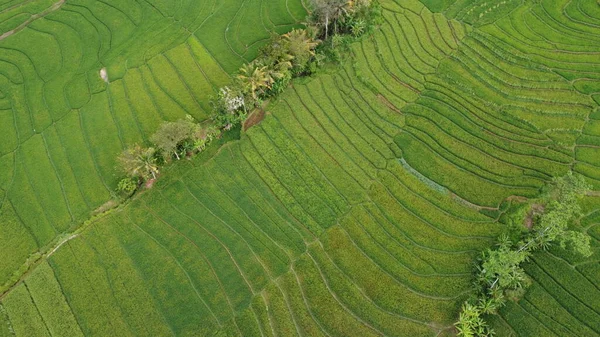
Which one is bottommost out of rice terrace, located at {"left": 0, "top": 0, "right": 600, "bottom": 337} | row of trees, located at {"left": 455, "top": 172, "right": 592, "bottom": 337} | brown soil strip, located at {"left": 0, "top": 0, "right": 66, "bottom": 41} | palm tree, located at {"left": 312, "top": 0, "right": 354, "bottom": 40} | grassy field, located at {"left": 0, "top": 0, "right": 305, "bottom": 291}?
row of trees, located at {"left": 455, "top": 172, "right": 592, "bottom": 337}

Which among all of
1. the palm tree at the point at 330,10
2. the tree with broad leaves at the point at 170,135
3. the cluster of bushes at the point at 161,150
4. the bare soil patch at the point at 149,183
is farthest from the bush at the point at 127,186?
the palm tree at the point at 330,10

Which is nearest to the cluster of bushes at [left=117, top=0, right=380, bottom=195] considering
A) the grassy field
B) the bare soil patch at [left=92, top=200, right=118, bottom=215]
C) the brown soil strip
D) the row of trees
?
the bare soil patch at [left=92, top=200, right=118, bottom=215]

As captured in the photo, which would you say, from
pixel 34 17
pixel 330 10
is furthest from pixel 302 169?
pixel 34 17

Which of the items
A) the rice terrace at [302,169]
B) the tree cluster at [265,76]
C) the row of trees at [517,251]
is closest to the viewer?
the row of trees at [517,251]

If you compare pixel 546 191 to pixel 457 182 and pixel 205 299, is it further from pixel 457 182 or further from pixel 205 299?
pixel 205 299

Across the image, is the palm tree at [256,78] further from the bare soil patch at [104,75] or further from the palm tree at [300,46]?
the bare soil patch at [104,75]

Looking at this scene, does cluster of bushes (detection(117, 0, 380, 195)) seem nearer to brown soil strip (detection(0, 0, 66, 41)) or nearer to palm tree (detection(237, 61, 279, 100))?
palm tree (detection(237, 61, 279, 100))

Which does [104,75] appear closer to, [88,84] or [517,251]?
[88,84]

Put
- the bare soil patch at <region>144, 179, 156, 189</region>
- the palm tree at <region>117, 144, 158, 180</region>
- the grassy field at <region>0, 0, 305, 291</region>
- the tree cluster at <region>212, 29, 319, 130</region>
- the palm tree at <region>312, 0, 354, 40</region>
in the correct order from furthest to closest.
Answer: the palm tree at <region>312, 0, 354, 40</region> < the tree cluster at <region>212, 29, 319, 130</region> < the bare soil patch at <region>144, 179, 156, 189</region> < the grassy field at <region>0, 0, 305, 291</region> < the palm tree at <region>117, 144, 158, 180</region>
